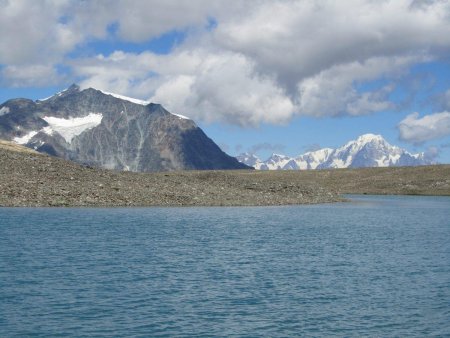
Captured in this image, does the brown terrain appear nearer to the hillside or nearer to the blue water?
the hillside

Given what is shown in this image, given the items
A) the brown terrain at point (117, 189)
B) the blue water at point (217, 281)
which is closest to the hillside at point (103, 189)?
the brown terrain at point (117, 189)

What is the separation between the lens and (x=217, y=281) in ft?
113

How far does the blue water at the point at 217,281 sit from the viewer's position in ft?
83.8

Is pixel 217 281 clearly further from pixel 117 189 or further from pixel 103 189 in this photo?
pixel 117 189

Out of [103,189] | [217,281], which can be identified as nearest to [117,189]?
[103,189]

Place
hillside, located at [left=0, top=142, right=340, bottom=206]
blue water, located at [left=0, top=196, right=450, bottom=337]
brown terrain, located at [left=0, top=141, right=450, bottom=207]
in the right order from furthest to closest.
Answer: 1. brown terrain, located at [left=0, top=141, right=450, bottom=207]
2. hillside, located at [left=0, top=142, right=340, bottom=206]
3. blue water, located at [left=0, top=196, right=450, bottom=337]

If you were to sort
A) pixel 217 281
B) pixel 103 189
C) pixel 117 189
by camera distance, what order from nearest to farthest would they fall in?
pixel 217 281, pixel 103 189, pixel 117 189

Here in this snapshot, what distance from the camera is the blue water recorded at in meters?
25.5

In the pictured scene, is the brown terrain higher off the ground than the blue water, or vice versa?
the brown terrain

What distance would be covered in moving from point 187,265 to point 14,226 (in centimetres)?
2709

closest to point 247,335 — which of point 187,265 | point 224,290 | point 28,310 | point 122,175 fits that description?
point 224,290

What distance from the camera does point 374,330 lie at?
25.1 metres

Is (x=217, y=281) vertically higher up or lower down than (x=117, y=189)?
lower down

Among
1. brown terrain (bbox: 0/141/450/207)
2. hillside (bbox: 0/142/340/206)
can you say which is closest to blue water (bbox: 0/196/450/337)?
hillside (bbox: 0/142/340/206)
